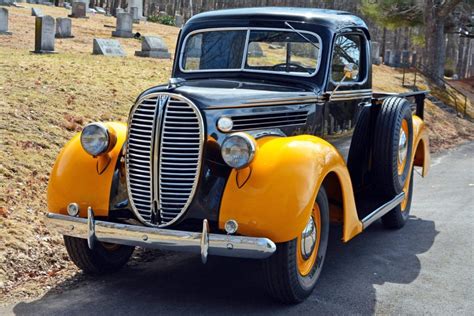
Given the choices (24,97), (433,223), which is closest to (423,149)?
(433,223)

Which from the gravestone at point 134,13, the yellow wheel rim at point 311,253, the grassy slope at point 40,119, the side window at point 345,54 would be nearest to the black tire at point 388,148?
the side window at point 345,54

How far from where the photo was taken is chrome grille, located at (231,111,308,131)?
508cm

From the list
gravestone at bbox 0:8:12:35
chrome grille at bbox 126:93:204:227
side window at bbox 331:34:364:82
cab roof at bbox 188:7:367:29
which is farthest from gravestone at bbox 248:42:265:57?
gravestone at bbox 0:8:12:35

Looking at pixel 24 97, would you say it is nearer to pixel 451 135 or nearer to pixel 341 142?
pixel 341 142

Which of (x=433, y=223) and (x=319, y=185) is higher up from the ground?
(x=319, y=185)

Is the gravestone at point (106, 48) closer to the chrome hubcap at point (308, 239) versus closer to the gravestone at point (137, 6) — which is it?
the chrome hubcap at point (308, 239)

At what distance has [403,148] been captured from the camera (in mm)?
7211

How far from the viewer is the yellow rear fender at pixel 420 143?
304 inches

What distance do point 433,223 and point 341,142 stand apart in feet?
6.71

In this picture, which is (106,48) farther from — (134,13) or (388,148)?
(134,13)

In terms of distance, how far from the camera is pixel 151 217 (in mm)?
4941

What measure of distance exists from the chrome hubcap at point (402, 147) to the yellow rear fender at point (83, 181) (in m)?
3.10

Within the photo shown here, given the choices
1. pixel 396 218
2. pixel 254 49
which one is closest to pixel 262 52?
pixel 254 49

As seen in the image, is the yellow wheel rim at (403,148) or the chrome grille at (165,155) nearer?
the chrome grille at (165,155)
